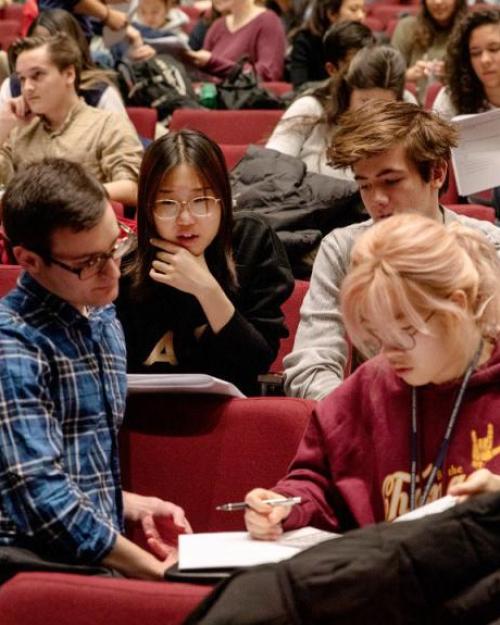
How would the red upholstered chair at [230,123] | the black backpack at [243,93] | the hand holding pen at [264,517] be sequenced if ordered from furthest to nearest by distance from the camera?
1. the black backpack at [243,93]
2. the red upholstered chair at [230,123]
3. the hand holding pen at [264,517]

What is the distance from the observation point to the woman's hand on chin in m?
2.00

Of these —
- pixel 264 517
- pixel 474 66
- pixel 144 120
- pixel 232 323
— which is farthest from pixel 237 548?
pixel 144 120

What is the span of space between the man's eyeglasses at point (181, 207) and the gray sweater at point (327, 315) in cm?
21

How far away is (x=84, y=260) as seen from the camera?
1586 millimetres

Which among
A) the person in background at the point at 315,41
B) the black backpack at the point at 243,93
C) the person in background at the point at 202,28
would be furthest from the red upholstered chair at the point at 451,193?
the person in background at the point at 202,28

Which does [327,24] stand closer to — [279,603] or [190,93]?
[190,93]

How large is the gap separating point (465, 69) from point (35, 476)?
7.38 ft

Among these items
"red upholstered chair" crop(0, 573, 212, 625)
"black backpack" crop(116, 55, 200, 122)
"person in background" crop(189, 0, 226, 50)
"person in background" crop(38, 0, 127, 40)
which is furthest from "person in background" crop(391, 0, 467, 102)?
"red upholstered chair" crop(0, 573, 212, 625)

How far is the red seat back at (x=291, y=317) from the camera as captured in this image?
2.42m

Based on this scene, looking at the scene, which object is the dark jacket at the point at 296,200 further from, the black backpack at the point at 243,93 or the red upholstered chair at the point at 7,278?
the black backpack at the point at 243,93

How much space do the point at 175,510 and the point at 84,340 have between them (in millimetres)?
254

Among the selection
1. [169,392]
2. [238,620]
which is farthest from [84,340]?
[238,620]

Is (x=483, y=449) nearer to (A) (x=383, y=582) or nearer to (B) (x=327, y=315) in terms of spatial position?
(A) (x=383, y=582)

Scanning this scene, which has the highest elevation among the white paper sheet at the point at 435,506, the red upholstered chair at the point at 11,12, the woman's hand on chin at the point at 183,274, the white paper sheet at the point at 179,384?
the red upholstered chair at the point at 11,12
